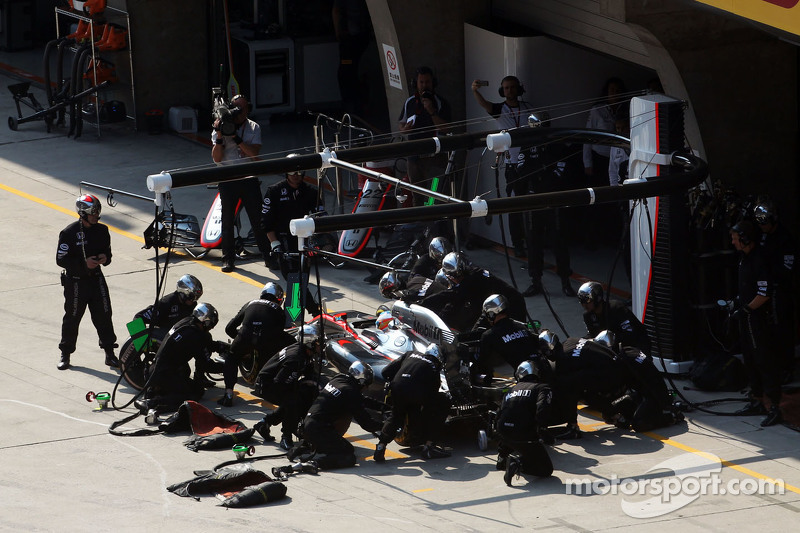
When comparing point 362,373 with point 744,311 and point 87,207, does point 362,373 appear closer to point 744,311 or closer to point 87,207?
point 744,311

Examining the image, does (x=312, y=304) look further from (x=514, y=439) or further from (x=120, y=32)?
(x=120, y=32)

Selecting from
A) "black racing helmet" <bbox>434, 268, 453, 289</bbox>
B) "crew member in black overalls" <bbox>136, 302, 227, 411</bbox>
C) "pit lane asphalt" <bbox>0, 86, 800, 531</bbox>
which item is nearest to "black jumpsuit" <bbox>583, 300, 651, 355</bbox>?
"pit lane asphalt" <bbox>0, 86, 800, 531</bbox>

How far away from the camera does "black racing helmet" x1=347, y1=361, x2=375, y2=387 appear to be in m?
13.1

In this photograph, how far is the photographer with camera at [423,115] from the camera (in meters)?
20.0

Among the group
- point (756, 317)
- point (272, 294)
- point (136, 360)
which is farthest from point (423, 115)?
point (756, 317)

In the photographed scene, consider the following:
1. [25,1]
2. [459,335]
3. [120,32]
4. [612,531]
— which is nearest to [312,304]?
[459,335]

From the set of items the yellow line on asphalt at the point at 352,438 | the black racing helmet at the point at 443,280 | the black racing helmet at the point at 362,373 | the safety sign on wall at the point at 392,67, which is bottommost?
the yellow line on asphalt at the point at 352,438

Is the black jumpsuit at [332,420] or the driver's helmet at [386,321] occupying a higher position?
the driver's helmet at [386,321]

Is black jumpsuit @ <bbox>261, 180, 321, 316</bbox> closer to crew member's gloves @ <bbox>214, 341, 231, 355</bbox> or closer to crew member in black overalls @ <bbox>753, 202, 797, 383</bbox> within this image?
crew member's gloves @ <bbox>214, 341, 231, 355</bbox>

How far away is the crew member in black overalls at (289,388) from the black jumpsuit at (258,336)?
102 cm

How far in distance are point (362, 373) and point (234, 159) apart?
686 cm

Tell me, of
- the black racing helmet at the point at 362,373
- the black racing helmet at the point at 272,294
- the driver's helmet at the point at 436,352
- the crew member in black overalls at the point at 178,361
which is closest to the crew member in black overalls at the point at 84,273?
the crew member in black overalls at the point at 178,361

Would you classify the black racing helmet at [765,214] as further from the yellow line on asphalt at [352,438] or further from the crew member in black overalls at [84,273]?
the crew member in black overalls at [84,273]

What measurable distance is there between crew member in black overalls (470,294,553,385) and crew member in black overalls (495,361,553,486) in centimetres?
88
